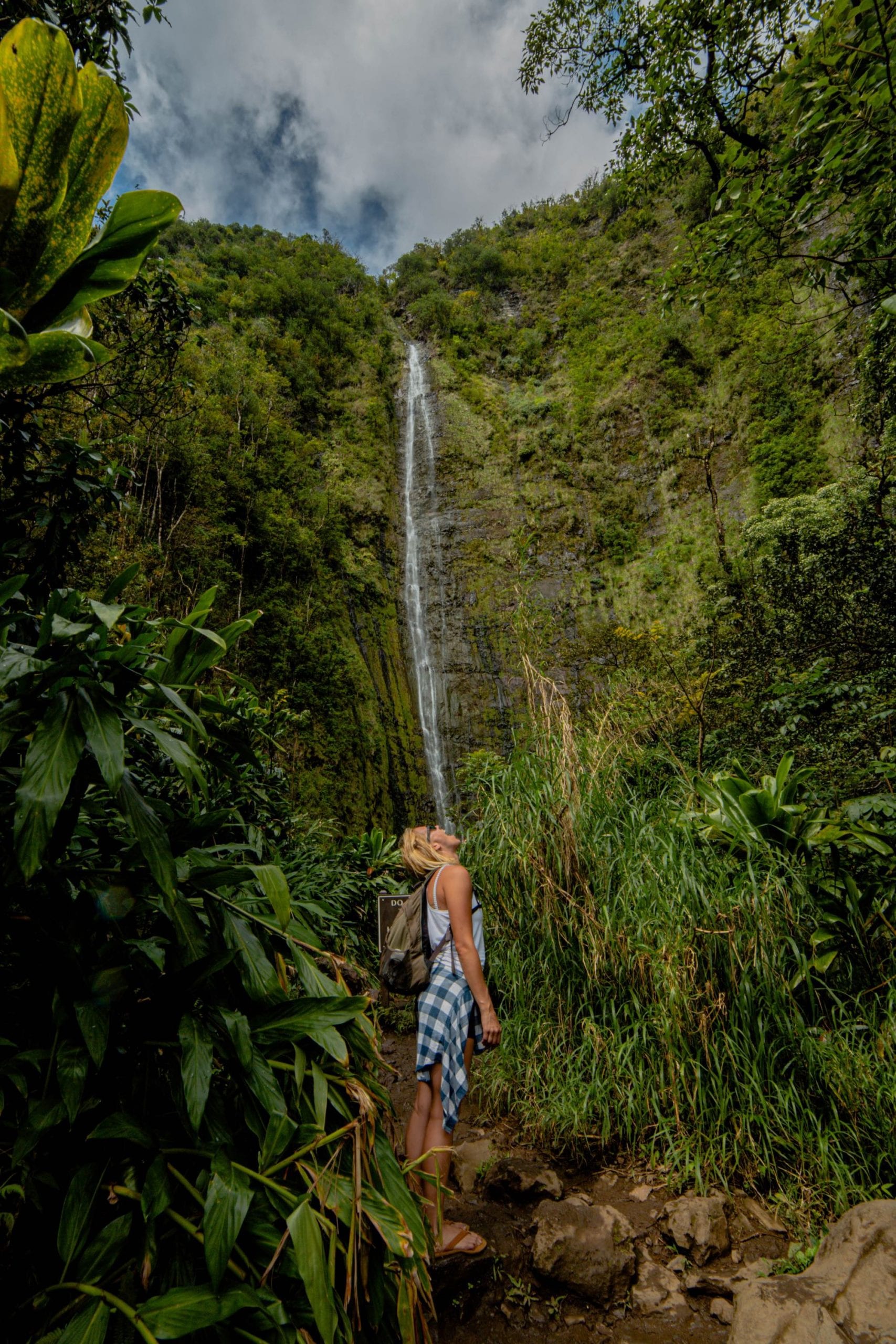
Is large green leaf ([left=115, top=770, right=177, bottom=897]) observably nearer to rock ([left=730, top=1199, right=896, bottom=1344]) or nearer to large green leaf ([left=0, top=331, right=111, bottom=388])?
large green leaf ([left=0, top=331, right=111, bottom=388])

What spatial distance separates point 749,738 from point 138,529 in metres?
6.94

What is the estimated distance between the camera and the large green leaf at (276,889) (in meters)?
0.85

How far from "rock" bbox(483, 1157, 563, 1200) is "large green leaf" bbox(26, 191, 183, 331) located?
288 cm

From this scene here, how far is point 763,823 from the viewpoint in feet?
9.64

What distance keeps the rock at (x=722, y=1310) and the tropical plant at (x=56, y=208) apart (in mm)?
2769

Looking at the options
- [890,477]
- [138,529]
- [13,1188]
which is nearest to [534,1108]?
[13,1188]

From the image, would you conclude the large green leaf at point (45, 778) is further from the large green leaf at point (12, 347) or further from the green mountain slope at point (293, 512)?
the green mountain slope at point (293, 512)

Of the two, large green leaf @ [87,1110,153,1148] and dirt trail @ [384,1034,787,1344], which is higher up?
large green leaf @ [87,1110,153,1148]

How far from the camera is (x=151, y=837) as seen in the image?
77 cm

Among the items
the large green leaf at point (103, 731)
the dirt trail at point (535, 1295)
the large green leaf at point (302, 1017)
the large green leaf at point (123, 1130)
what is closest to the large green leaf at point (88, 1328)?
the large green leaf at point (123, 1130)

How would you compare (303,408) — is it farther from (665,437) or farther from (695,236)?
(695,236)

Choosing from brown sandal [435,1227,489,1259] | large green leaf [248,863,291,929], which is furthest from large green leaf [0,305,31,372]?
brown sandal [435,1227,489,1259]

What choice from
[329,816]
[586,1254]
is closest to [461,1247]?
[586,1254]

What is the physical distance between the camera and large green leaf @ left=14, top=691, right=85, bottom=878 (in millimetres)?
652
